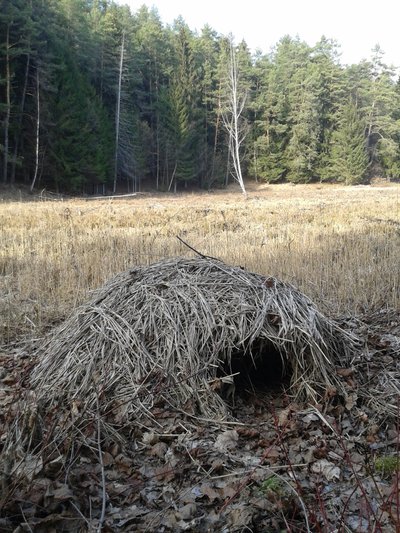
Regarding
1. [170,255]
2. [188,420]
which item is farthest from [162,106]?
[188,420]

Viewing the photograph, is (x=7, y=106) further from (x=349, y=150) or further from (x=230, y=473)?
(x=349, y=150)

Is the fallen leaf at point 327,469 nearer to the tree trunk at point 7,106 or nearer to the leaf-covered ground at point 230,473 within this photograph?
the leaf-covered ground at point 230,473

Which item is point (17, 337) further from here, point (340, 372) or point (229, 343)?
point (340, 372)

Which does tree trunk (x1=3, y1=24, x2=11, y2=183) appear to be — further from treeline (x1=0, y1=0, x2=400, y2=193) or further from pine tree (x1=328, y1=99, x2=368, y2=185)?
pine tree (x1=328, y1=99, x2=368, y2=185)

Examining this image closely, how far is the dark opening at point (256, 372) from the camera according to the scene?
3728 millimetres

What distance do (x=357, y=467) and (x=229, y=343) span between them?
117 cm

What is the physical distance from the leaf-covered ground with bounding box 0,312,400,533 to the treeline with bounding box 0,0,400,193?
1280 inches

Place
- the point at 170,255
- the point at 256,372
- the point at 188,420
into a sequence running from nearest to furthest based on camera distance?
the point at 188,420 < the point at 256,372 < the point at 170,255

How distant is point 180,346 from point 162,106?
48.6 metres

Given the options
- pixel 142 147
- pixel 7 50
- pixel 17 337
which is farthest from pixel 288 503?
pixel 142 147

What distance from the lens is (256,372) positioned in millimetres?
4023

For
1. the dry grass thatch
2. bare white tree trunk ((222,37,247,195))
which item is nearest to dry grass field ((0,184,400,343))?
the dry grass thatch

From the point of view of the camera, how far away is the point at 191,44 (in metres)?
53.9

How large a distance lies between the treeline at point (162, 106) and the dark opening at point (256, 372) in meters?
32.0
